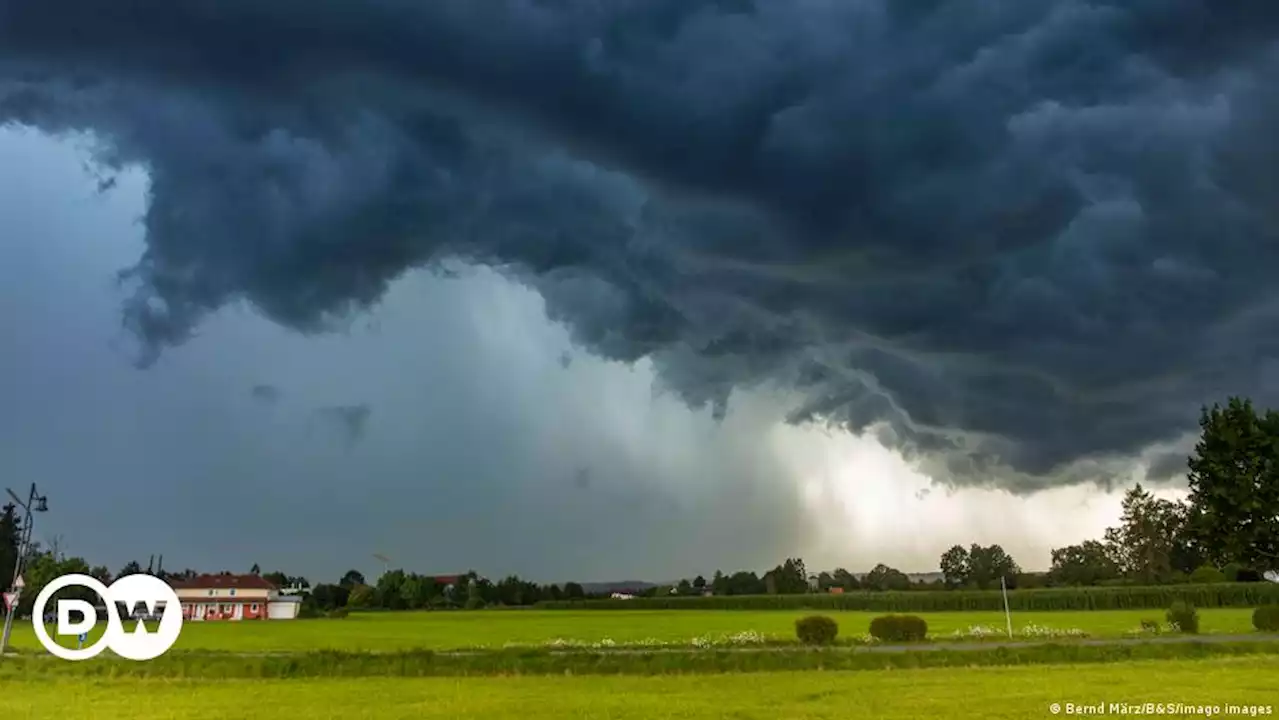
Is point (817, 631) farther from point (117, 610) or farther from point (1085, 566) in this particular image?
point (1085, 566)

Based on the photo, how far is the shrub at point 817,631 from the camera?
4747 centimetres

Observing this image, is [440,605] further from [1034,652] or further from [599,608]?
[1034,652]

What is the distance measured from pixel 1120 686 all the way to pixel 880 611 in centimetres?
9638

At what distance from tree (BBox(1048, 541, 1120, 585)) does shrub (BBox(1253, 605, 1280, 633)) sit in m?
109

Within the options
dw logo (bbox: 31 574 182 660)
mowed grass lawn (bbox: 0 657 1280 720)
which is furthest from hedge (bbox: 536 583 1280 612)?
dw logo (bbox: 31 574 182 660)

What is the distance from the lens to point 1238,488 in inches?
3826

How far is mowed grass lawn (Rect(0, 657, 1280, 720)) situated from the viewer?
21.2 metres

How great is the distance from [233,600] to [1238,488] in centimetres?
13419

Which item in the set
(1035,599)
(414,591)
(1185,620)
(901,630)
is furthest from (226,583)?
(1185,620)

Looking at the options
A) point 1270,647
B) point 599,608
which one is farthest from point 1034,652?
point 599,608

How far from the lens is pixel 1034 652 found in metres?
34.8

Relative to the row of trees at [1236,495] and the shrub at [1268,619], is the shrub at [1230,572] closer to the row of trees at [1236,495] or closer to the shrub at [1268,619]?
the row of trees at [1236,495]

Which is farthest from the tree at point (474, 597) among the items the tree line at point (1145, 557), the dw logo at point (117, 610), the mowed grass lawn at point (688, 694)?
the mowed grass lawn at point (688, 694)

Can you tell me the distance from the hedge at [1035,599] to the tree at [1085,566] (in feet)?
167
